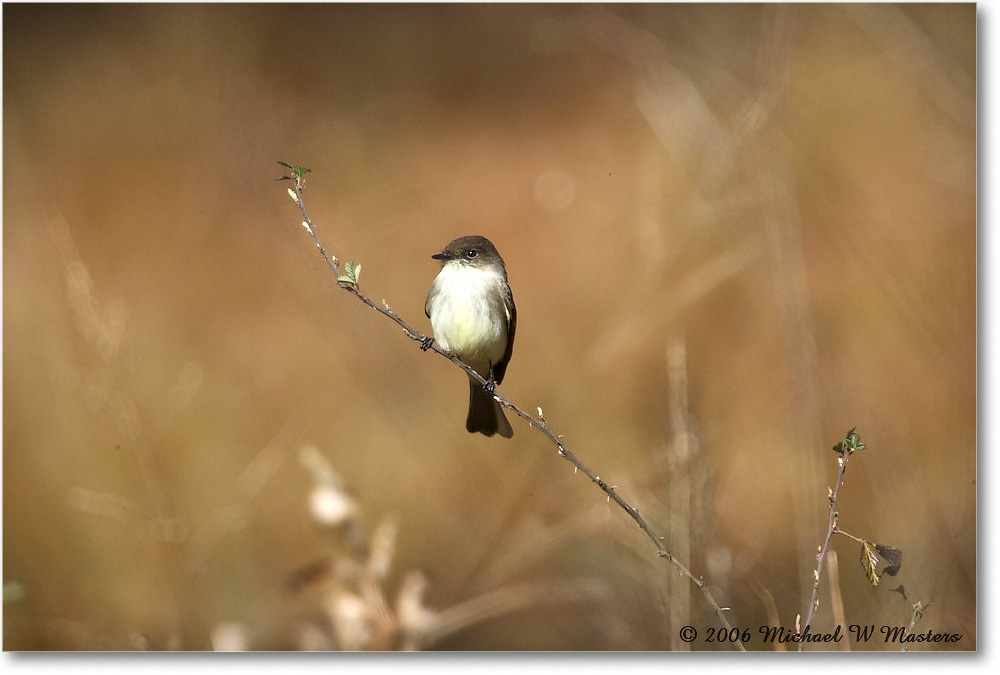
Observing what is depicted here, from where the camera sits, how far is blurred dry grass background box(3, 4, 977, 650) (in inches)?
114

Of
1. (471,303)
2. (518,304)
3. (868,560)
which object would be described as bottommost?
(868,560)

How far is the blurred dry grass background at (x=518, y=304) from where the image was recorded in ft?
9.48

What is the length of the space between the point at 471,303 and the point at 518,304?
98cm

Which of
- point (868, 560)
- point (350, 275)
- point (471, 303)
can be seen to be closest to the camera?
point (868, 560)

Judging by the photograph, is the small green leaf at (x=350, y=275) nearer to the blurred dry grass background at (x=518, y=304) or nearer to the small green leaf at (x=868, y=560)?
the small green leaf at (x=868, y=560)

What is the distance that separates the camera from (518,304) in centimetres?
359

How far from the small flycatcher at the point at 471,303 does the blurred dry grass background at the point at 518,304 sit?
2.14 feet

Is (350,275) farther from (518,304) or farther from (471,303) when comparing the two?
(518,304)

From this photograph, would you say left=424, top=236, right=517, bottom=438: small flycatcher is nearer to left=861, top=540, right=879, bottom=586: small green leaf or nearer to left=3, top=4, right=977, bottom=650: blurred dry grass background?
left=3, top=4, right=977, bottom=650: blurred dry grass background

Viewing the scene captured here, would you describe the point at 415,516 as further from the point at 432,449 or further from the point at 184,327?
the point at 184,327

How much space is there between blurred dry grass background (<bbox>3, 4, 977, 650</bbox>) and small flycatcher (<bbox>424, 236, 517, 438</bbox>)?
65 centimetres

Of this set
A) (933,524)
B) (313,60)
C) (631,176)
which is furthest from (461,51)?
(933,524)

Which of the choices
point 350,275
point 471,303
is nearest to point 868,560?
point 350,275

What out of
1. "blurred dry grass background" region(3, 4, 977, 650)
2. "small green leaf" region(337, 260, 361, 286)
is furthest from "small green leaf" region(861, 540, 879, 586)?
"small green leaf" region(337, 260, 361, 286)
